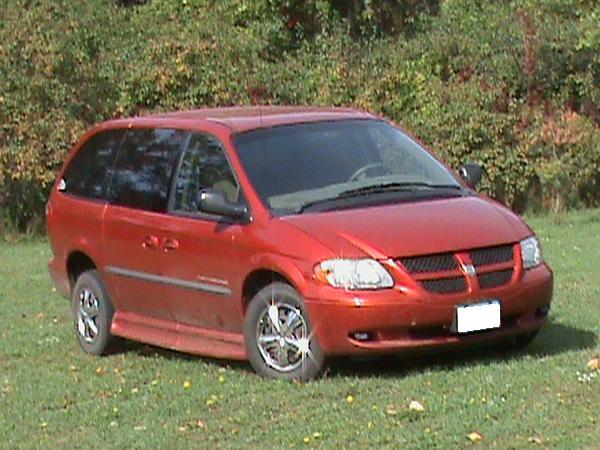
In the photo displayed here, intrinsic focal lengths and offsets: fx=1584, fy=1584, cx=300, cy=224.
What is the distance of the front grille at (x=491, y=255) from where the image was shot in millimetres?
9164

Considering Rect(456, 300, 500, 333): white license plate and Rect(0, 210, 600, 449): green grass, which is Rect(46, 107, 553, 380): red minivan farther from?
Rect(0, 210, 600, 449): green grass

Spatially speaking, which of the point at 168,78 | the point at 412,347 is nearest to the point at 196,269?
the point at 412,347

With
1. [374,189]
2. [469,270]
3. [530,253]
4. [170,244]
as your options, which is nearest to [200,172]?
A: [170,244]

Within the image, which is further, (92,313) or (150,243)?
(92,313)

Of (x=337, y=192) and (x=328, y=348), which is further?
(x=337, y=192)

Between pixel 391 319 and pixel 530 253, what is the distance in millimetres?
1147

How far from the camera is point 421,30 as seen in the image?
25828 mm

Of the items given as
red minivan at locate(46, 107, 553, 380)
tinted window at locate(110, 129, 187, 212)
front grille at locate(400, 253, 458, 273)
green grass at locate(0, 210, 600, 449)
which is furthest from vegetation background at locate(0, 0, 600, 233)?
front grille at locate(400, 253, 458, 273)

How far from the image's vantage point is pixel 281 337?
9.27 metres

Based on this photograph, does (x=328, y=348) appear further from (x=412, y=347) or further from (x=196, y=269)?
(x=196, y=269)

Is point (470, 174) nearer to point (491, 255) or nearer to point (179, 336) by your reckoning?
point (491, 255)

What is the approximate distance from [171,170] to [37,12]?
1155 centimetres

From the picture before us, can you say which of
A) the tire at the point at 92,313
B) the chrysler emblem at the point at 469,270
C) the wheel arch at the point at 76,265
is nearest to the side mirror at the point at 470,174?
the chrysler emblem at the point at 469,270

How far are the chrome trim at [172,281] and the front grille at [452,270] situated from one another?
131cm
